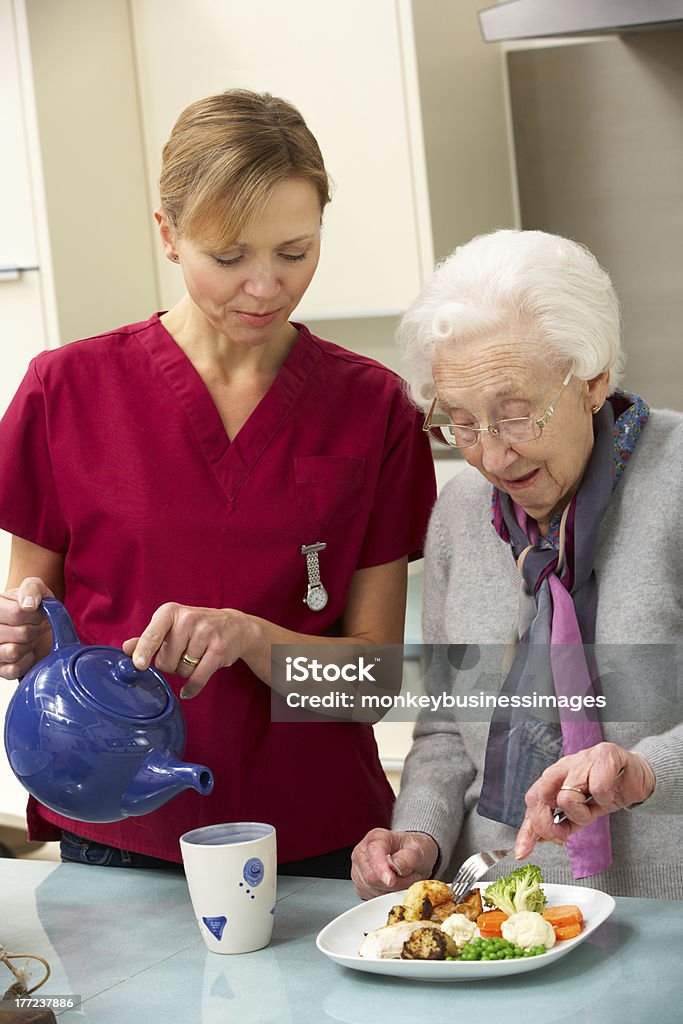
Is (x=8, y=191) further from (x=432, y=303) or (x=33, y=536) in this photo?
(x=432, y=303)

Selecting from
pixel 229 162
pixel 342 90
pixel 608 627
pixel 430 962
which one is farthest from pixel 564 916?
pixel 342 90

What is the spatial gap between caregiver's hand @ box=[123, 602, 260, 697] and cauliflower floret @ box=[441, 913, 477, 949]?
340mm

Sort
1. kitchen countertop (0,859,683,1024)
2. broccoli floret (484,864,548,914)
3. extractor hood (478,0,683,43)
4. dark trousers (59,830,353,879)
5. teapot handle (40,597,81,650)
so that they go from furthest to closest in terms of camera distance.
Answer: extractor hood (478,0,683,43) < dark trousers (59,830,353,879) < teapot handle (40,597,81,650) < broccoli floret (484,864,548,914) < kitchen countertop (0,859,683,1024)

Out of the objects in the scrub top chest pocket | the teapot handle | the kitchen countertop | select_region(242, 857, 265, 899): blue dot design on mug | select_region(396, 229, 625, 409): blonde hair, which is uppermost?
select_region(396, 229, 625, 409): blonde hair

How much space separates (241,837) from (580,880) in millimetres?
366

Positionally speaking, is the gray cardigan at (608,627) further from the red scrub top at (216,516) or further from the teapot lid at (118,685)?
the teapot lid at (118,685)

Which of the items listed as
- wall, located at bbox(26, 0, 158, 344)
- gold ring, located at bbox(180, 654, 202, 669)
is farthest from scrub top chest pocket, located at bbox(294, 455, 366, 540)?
wall, located at bbox(26, 0, 158, 344)

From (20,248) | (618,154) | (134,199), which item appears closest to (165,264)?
(134,199)

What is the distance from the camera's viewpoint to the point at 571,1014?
0.92 metres

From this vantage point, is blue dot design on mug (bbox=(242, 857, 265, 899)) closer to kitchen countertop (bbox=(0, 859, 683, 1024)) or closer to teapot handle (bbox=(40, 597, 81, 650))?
kitchen countertop (bbox=(0, 859, 683, 1024))

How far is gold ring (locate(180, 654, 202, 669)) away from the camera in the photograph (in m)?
1.23

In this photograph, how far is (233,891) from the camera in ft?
3.53

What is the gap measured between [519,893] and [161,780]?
32 cm

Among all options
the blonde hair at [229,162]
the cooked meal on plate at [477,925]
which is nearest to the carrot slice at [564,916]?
the cooked meal on plate at [477,925]
